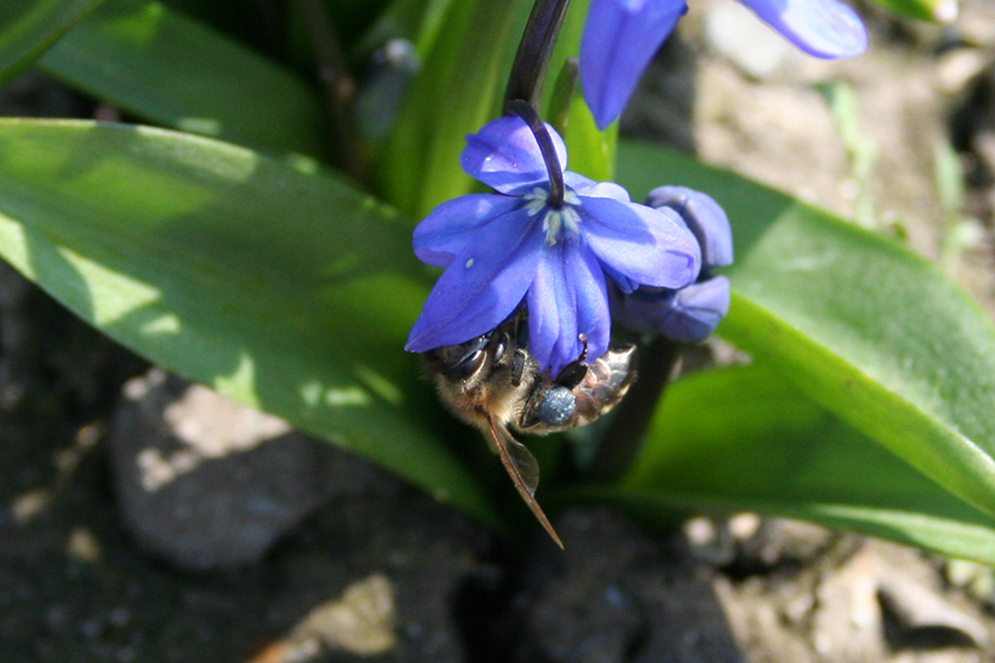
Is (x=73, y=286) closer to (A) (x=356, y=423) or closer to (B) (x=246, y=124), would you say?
(A) (x=356, y=423)

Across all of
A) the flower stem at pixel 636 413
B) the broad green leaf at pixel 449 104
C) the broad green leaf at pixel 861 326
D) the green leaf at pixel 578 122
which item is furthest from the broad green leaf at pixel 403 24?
the flower stem at pixel 636 413

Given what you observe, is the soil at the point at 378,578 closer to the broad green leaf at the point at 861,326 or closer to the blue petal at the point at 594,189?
the broad green leaf at the point at 861,326

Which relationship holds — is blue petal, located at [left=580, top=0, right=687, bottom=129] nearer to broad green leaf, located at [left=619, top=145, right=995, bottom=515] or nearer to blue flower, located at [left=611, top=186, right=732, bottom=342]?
blue flower, located at [left=611, top=186, right=732, bottom=342]

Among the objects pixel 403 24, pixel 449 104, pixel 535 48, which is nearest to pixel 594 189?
pixel 535 48

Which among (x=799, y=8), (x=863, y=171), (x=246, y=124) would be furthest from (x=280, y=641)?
(x=863, y=171)

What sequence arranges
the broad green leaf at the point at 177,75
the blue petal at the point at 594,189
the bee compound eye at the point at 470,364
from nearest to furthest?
the blue petal at the point at 594,189 < the bee compound eye at the point at 470,364 < the broad green leaf at the point at 177,75

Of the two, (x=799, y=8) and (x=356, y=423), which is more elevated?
(x=799, y=8)
